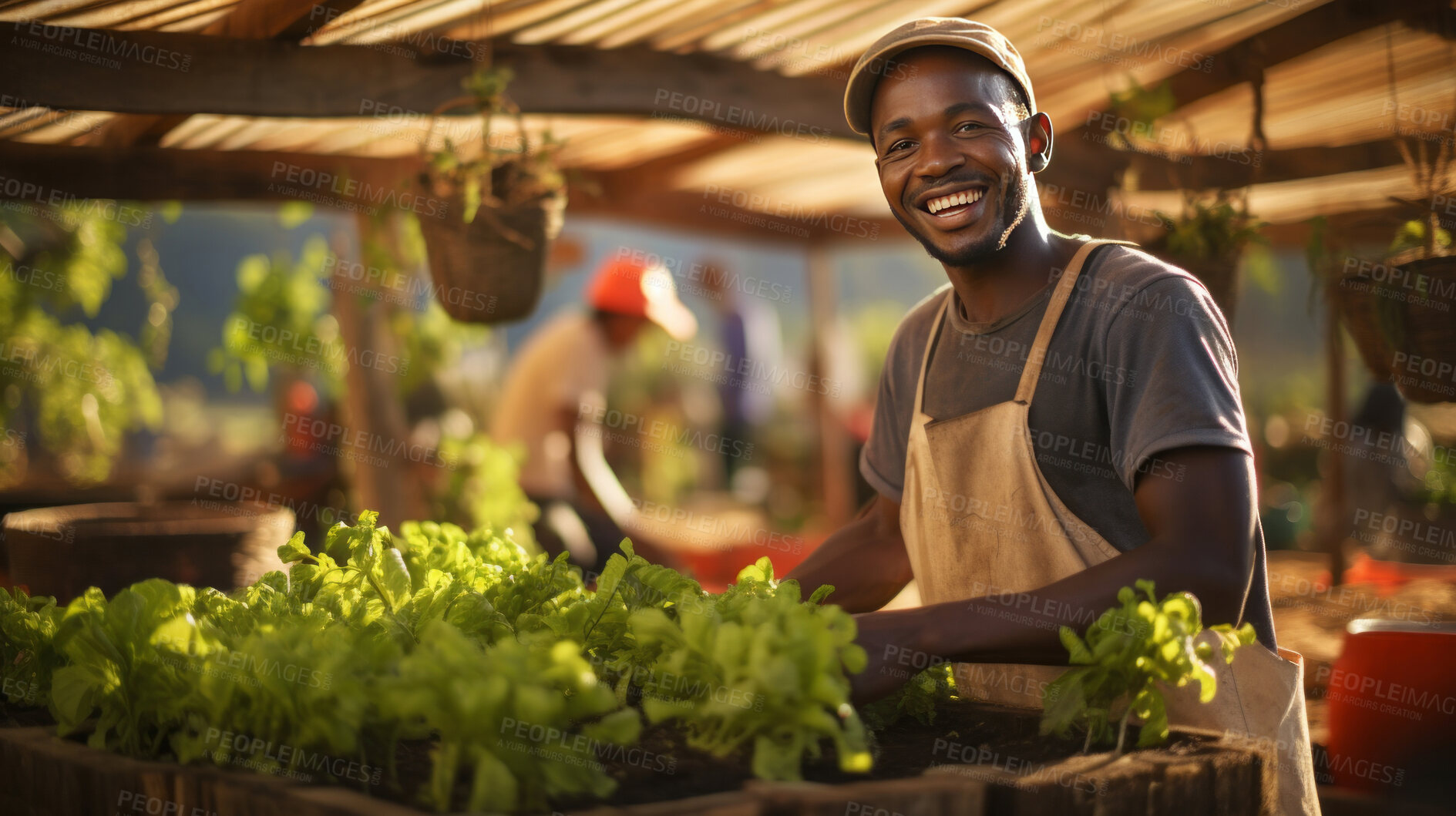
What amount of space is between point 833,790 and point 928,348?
1193mm

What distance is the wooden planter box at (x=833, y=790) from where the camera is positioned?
122cm

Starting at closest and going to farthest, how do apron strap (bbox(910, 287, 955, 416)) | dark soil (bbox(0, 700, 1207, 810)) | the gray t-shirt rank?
dark soil (bbox(0, 700, 1207, 810)) → the gray t-shirt → apron strap (bbox(910, 287, 955, 416))

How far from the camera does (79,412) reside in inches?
295

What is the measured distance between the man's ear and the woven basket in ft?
7.92

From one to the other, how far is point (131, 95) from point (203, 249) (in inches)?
841

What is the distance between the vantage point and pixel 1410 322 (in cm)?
274

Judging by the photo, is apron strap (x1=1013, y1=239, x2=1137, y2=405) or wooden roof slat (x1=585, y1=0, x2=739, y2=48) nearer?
apron strap (x1=1013, y1=239, x2=1137, y2=405)

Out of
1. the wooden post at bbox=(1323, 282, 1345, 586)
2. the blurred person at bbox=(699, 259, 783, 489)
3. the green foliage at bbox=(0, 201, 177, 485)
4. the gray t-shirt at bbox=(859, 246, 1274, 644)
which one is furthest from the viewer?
the blurred person at bbox=(699, 259, 783, 489)

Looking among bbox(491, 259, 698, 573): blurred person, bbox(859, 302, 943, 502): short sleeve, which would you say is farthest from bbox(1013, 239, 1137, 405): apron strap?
bbox(491, 259, 698, 573): blurred person

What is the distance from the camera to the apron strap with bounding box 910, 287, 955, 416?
2.20 meters

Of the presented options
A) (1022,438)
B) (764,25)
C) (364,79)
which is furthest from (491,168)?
(1022,438)

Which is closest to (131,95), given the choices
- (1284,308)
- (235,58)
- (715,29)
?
(235,58)

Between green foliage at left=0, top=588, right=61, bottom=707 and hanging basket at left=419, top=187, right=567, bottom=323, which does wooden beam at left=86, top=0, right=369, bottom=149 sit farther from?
green foliage at left=0, top=588, right=61, bottom=707

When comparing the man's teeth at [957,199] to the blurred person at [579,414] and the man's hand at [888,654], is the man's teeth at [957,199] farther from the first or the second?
the blurred person at [579,414]
